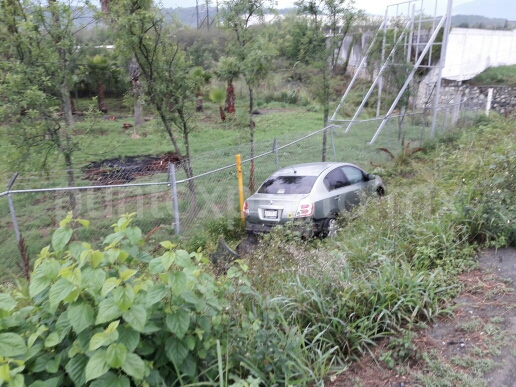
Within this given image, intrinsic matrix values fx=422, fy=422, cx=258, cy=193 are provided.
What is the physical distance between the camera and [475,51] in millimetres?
22562

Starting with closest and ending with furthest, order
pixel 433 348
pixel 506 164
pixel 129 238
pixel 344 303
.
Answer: pixel 129 238, pixel 433 348, pixel 344 303, pixel 506 164

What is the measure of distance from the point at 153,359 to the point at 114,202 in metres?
7.22

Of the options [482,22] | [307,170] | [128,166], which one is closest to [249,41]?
[307,170]

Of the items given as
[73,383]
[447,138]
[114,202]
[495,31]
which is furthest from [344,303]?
[495,31]

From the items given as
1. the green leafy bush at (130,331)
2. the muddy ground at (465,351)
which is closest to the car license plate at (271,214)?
the muddy ground at (465,351)

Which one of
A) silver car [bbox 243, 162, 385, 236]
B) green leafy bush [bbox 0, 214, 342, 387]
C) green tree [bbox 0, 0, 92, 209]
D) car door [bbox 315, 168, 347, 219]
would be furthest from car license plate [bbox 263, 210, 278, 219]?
green leafy bush [bbox 0, 214, 342, 387]

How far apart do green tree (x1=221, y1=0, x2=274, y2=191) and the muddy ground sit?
6.50 meters

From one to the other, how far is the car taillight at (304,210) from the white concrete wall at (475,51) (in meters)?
17.2

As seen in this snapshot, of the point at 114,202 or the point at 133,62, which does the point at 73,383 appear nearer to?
the point at 114,202

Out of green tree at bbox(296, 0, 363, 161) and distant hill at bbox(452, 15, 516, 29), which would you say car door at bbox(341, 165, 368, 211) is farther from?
distant hill at bbox(452, 15, 516, 29)

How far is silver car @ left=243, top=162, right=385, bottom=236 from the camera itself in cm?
740

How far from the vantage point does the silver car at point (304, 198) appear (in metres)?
7.40

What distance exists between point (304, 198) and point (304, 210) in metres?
0.23

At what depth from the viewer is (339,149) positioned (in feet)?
45.9
